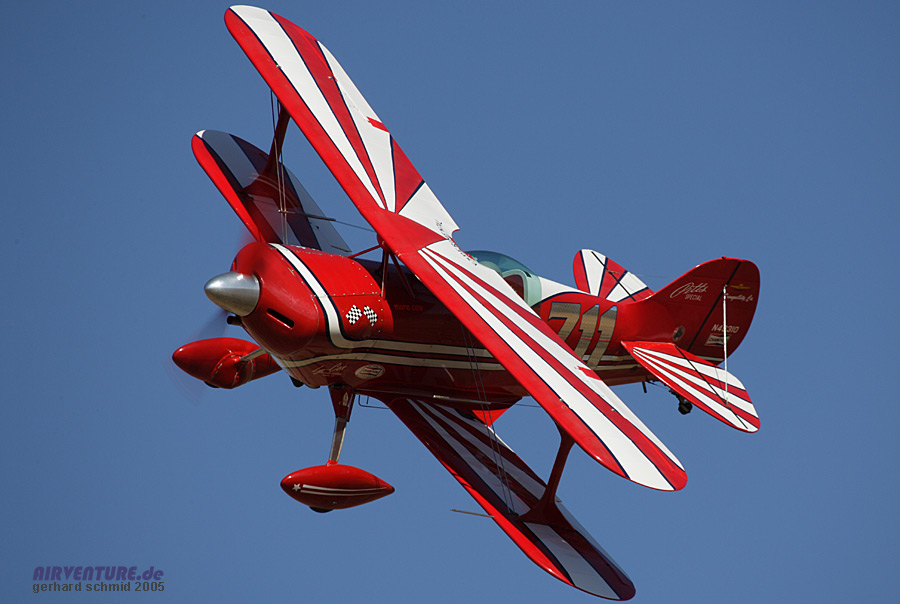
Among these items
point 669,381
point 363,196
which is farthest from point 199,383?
point 669,381

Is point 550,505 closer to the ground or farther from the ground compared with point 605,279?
closer to the ground

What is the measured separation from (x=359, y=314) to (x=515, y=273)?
201cm

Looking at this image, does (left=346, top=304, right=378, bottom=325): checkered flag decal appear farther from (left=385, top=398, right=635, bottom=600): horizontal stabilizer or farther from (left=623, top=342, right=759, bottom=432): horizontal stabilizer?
(left=623, top=342, right=759, bottom=432): horizontal stabilizer

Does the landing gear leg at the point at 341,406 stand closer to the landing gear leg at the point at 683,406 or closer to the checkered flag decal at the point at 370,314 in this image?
the checkered flag decal at the point at 370,314

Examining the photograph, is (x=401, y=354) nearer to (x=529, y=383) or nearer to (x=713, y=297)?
(x=529, y=383)

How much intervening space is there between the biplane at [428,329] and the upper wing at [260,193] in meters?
0.02

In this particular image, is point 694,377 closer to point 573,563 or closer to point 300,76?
point 573,563

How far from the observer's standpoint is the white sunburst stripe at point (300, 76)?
10884 mm

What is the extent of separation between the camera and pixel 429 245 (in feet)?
34.4

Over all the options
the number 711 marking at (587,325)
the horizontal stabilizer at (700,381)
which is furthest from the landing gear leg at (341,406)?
the horizontal stabilizer at (700,381)

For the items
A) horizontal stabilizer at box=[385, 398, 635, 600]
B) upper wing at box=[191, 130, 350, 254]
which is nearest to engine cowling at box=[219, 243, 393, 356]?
upper wing at box=[191, 130, 350, 254]

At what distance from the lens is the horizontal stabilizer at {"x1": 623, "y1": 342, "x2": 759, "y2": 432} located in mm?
12180

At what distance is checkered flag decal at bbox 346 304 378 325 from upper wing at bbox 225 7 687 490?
84 cm

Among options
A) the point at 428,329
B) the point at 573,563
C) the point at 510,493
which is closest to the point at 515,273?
the point at 428,329
